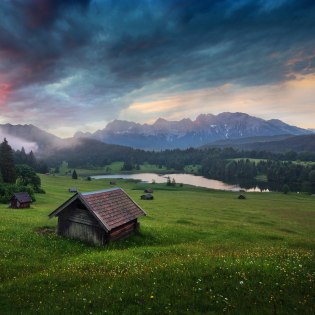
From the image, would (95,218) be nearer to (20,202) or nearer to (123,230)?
(123,230)

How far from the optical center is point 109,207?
30.0m

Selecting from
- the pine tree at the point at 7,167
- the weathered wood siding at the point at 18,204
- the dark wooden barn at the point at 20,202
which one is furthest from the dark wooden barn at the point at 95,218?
the pine tree at the point at 7,167

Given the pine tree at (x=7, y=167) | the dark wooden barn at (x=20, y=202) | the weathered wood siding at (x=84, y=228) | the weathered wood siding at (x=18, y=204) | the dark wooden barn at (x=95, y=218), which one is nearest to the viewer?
the dark wooden barn at (x=95, y=218)

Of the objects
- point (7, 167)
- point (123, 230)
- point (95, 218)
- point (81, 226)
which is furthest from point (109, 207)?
point (7, 167)

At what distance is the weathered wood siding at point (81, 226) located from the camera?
91.3 ft

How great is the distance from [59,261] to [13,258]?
135 inches

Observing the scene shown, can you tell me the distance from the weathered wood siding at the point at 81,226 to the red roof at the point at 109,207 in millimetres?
946

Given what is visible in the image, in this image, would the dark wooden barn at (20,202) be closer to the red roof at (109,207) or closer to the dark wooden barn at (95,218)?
the red roof at (109,207)

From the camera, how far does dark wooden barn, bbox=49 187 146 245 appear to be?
2766cm

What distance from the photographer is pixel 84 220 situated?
28719 mm

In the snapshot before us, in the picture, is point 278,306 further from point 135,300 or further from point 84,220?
point 84,220

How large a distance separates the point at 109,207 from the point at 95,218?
253 centimetres

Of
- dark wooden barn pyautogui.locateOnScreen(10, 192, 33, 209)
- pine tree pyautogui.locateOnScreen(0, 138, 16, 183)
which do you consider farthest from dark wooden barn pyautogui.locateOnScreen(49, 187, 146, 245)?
pine tree pyautogui.locateOnScreen(0, 138, 16, 183)

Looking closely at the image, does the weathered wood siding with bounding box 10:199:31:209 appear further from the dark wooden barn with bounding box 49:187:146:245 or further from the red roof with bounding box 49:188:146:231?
the dark wooden barn with bounding box 49:187:146:245
